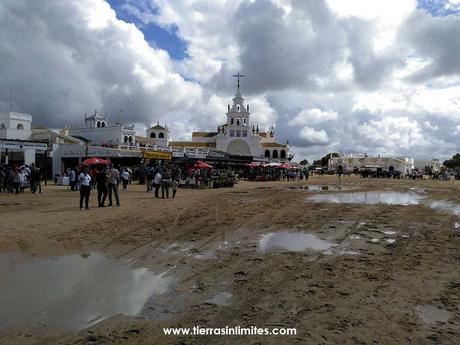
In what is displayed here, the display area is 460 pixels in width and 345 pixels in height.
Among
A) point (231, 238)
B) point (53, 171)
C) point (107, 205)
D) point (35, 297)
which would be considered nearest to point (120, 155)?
point (53, 171)

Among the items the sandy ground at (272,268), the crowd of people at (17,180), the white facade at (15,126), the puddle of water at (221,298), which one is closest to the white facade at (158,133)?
the white facade at (15,126)

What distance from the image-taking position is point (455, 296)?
5285 mm

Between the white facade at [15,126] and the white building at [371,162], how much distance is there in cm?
7499

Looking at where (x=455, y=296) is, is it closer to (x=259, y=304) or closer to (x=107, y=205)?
(x=259, y=304)

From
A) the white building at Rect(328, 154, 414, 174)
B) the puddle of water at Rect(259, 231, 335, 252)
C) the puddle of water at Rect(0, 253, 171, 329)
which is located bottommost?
the puddle of water at Rect(0, 253, 171, 329)

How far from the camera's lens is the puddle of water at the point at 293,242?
8305mm

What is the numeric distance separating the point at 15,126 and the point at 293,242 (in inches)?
2036

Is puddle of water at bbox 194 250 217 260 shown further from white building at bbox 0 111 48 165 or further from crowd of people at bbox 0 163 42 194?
white building at bbox 0 111 48 165

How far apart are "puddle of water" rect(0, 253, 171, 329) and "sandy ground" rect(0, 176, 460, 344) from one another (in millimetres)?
289

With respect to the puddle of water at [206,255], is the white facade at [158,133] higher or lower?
higher

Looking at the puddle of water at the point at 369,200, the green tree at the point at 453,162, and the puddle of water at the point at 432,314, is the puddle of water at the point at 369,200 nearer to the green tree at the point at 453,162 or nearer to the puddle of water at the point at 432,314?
the puddle of water at the point at 432,314

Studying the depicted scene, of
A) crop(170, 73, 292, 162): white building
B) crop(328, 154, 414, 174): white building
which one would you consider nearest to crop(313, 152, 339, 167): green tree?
crop(328, 154, 414, 174): white building

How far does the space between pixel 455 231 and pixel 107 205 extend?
1224 cm

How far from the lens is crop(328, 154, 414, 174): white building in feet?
349
